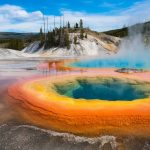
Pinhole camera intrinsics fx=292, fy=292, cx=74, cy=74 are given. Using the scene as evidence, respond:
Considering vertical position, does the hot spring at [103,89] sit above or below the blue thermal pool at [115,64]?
above

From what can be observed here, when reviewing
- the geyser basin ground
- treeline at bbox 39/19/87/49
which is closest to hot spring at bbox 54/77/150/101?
the geyser basin ground

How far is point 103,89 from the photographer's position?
55.1 ft

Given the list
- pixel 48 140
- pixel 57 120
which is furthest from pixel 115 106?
pixel 48 140

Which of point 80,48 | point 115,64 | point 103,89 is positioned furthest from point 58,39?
point 103,89

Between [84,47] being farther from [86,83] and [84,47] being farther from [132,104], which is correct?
[132,104]

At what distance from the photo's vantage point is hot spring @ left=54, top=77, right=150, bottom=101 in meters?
14.8

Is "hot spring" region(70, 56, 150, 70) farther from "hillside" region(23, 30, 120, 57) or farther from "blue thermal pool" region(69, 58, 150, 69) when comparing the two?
"hillside" region(23, 30, 120, 57)

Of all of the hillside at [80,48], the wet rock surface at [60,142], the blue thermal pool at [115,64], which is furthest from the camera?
the hillside at [80,48]

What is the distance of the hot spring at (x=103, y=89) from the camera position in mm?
14783

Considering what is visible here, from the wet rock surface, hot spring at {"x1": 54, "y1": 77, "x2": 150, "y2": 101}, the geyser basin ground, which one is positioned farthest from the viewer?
hot spring at {"x1": 54, "y1": 77, "x2": 150, "y2": 101}

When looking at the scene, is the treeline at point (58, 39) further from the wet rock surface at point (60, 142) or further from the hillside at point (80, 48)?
the wet rock surface at point (60, 142)

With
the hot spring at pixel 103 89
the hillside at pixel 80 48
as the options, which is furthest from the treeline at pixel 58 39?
the hot spring at pixel 103 89

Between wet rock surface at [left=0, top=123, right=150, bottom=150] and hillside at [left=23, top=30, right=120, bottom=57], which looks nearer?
wet rock surface at [left=0, top=123, right=150, bottom=150]

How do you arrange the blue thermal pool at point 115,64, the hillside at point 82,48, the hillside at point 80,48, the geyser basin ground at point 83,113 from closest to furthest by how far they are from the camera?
the geyser basin ground at point 83,113
the blue thermal pool at point 115,64
the hillside at point 80,48
the hillside at point 82,48
